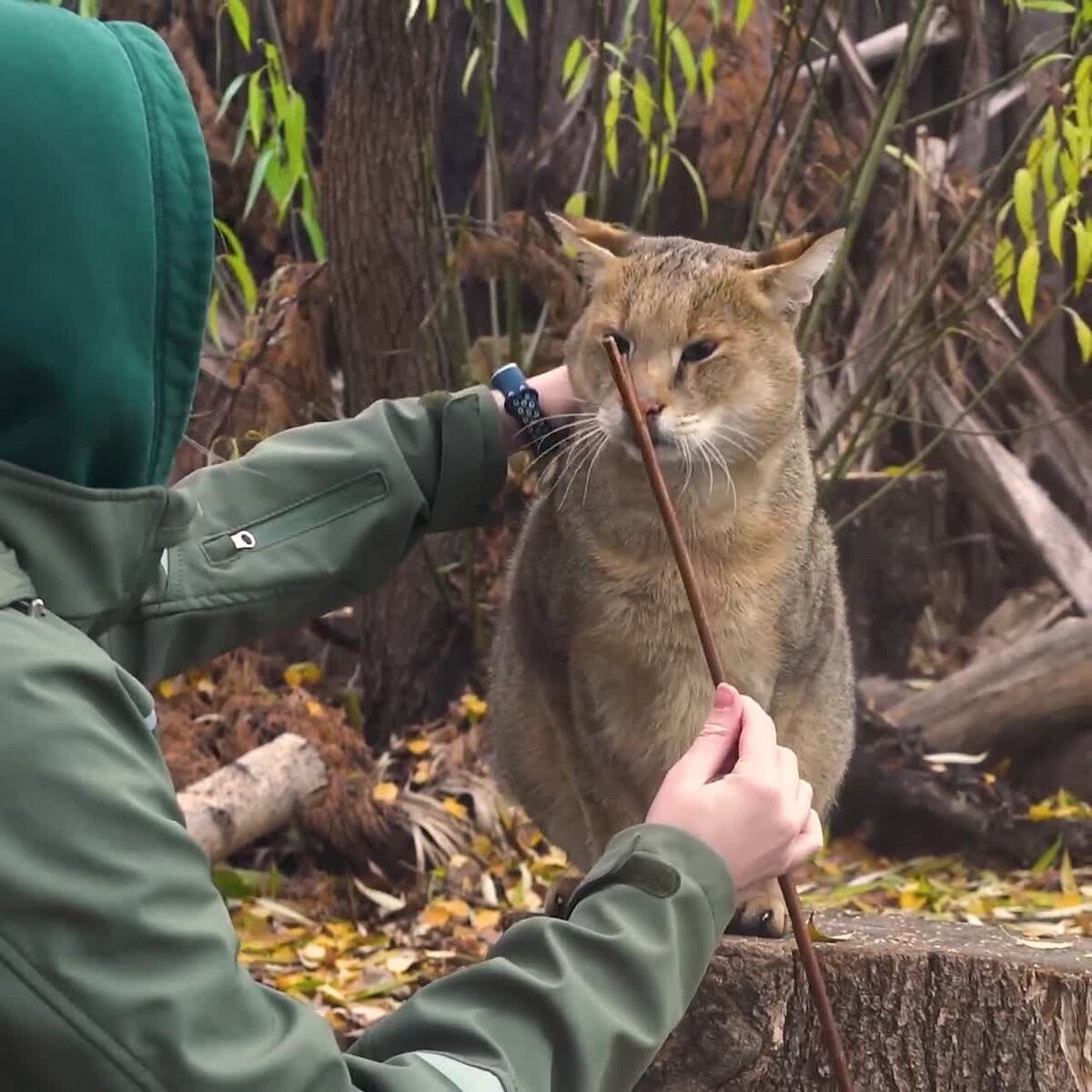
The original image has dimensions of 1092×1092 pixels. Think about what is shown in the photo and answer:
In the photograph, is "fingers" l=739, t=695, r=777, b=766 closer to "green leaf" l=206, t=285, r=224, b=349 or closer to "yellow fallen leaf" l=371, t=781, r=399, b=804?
"green leaf" l=206, t=285, r=224, b=349

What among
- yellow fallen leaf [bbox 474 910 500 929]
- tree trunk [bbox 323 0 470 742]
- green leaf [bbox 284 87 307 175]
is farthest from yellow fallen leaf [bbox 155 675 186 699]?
green leaf [bbox 284 87 307 175]

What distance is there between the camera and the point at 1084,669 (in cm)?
459

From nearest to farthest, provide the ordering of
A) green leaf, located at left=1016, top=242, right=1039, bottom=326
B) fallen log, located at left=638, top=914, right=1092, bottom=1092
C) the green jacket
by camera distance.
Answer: the green jacket
fallen log, located at left=638, top=914, right=1092, bottom=1092
green leaf, located at left=1016, top=242, right=1039, bottom=326

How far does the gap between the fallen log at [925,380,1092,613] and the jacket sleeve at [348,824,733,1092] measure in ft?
13.7

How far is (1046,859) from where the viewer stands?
432cm

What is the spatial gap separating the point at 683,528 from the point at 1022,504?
131 inches

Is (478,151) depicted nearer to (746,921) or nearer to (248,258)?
(248,258)

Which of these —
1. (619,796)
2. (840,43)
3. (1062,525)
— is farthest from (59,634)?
(1062,525)

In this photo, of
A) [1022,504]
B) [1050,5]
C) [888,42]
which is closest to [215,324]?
[1050,5]

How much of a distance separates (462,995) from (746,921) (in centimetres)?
116

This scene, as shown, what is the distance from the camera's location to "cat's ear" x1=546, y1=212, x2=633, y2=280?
2.37 metres

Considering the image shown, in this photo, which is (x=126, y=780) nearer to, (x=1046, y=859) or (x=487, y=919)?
(x=487, y=919)

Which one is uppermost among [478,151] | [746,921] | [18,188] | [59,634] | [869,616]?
[18,188]

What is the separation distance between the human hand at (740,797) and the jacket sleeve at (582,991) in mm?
35
